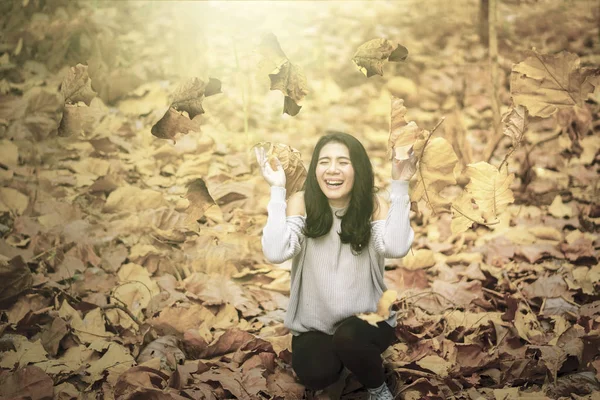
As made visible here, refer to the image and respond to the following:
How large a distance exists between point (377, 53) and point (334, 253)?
1.76 feet

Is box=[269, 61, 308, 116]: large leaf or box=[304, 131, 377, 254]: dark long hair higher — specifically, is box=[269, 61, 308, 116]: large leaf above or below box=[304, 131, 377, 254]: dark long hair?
above

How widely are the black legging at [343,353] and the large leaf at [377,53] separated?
656 mm

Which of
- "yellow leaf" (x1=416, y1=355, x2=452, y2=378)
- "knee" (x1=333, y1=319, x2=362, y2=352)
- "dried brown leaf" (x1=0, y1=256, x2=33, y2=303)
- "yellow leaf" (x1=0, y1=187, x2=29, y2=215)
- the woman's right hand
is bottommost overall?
"yellow leaf" (x1=416, y1=355, x2=452, y2=378)

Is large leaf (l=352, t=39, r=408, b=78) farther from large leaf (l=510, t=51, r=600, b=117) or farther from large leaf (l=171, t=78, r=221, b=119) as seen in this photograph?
large leaf (l=171, t=78, r=221, b=119)

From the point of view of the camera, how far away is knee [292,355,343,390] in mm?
1659

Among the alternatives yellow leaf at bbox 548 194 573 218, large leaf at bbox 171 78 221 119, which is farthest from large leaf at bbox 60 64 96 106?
yellow leaf at bbox 548 194 573 218

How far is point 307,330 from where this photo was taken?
5.59 feet

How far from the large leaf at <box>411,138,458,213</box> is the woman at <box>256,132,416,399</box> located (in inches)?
2.5

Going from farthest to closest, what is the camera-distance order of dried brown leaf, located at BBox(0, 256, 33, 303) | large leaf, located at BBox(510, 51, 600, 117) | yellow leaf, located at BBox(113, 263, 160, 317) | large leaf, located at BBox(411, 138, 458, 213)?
yellow leaf, located at BBox(113, 263, 160, 317), dried brown leaf, located at BBox(0, 256, 33, 303), large leaf, located at BBox(411, 138, 458, 213), large leaf, located at BBox(510, 51, 600, 117)

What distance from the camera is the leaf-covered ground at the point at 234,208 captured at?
66.7 inches

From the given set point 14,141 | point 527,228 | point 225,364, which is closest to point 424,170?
point 225,364

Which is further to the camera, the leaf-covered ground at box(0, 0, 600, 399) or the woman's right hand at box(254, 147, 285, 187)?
the leaf-covered ground at box(0, 0, 600, 399)

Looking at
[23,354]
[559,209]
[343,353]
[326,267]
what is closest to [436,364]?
[343,353]

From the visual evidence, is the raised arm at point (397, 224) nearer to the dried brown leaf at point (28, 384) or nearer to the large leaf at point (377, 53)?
the large leaf at point (377, 53)
